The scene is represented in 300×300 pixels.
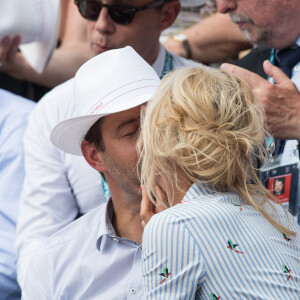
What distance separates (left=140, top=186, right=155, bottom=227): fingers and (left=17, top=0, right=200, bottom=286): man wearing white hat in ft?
3.22

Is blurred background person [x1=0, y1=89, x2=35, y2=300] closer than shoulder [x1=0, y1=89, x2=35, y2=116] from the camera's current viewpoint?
Yes

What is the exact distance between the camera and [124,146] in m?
2.33

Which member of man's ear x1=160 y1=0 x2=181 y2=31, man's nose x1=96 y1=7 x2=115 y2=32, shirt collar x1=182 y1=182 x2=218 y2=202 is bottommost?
man's ear x1=160 y1=0 x2=181 y2=31

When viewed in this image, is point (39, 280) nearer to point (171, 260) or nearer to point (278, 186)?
point (171, 260)

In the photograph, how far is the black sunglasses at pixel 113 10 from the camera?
3.09 meters

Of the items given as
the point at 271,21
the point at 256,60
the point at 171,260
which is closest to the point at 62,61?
the point at 256,60

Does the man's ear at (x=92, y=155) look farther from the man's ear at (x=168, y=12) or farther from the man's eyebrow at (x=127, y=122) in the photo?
the man's ear at (x=168, y=12)

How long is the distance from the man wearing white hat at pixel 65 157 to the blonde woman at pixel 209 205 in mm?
1134

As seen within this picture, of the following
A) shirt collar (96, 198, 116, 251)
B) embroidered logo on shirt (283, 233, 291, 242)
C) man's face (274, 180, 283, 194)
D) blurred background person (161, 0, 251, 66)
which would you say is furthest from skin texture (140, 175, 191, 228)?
blurred background person (161, 0, 251, 66)

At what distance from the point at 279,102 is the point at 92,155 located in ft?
2.38

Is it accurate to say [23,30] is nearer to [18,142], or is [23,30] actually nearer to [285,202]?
[18,142]

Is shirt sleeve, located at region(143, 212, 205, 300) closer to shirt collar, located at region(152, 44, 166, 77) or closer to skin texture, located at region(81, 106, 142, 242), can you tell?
skin texture, located at region(81, 106, 142, 242)

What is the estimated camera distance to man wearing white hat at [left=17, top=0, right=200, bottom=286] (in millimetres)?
2953

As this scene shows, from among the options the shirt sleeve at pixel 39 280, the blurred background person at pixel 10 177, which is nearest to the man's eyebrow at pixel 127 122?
the shirt sleeve at pixel 39 280
